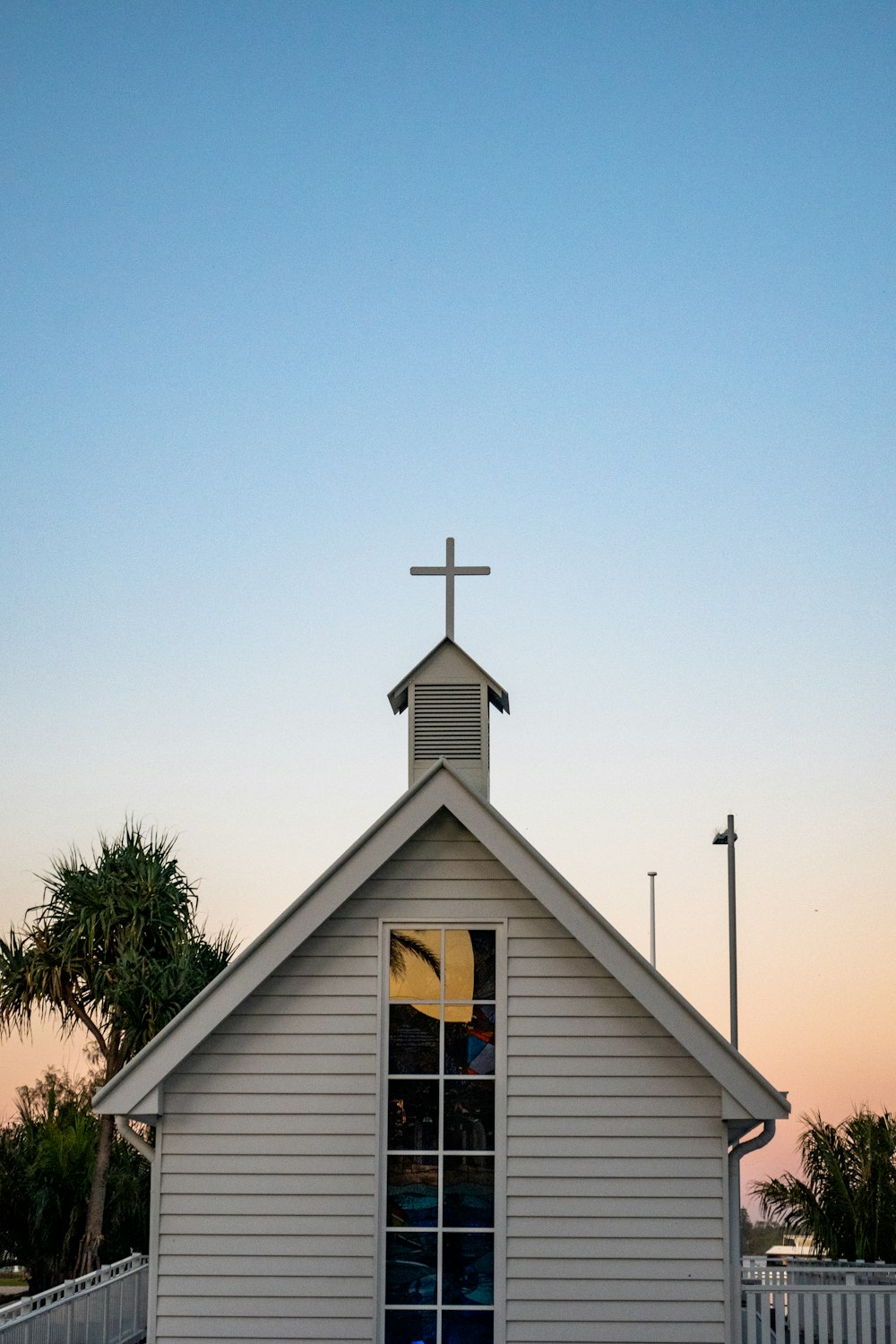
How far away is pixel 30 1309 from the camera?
14.4 meters

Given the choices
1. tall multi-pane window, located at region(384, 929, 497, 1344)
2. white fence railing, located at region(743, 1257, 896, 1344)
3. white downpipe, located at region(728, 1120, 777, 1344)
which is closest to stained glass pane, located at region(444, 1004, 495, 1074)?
tall multi-pane window, located at region(384, 929, 497, 1344)

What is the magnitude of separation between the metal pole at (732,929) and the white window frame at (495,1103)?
12.6 m

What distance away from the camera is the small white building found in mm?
12312

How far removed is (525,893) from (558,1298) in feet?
11.3

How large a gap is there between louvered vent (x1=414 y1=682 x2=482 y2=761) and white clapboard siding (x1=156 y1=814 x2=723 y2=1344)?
151 centimetres

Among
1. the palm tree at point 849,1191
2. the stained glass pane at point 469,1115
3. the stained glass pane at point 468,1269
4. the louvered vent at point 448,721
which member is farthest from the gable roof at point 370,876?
the palm tree at point 849,1191

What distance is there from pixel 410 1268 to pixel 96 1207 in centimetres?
1376

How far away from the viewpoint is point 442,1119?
1277cm

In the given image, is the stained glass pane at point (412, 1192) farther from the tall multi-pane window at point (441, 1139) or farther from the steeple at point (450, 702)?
the steeple at point (450, 702)

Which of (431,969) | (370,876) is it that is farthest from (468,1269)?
(370,876)

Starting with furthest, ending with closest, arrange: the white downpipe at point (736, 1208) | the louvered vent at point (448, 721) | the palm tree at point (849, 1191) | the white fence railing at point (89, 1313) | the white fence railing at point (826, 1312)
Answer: the palm tree at point (849, 1191)
the louvered vent at point (448, 721)
the white fence railing at point (89, 1313)
the white fence railing at point (826, 1312)
the white downpipe at point (736, 1208)

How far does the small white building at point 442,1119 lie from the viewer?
12.3 metres

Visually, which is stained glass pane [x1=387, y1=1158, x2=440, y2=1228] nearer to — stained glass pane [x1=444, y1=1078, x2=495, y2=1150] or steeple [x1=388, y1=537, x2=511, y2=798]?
stained glass pane [x1=444, y1=1078, x2=495, y2=1150]

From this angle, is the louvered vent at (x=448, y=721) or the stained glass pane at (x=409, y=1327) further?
the louvered vent at (x=448, y=721)
